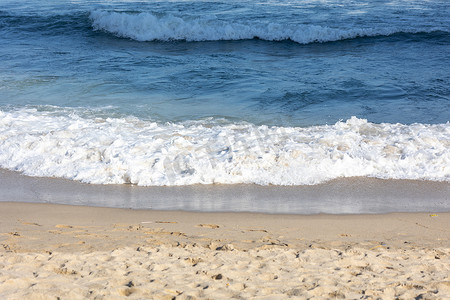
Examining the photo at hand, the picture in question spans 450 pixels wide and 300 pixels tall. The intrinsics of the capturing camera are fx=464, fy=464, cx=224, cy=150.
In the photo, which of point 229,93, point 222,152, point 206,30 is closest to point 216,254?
point 222,152

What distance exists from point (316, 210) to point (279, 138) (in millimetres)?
2301

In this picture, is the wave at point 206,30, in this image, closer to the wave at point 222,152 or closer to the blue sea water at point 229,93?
the blue sea water at point 229,93

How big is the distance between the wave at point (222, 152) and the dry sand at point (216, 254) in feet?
3.70

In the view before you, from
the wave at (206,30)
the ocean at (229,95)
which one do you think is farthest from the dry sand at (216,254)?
the wave at (206,30)

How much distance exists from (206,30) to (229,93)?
8.60 m

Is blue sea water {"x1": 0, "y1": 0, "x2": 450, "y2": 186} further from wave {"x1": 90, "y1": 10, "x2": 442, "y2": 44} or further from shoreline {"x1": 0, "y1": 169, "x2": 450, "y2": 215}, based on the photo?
shoreline {"x1": 0, "y1": 169, "x2": 450, "y2": 215}

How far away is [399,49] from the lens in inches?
578

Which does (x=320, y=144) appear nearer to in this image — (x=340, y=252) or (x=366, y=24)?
(x=340, y=252)

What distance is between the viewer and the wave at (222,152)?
250 inches

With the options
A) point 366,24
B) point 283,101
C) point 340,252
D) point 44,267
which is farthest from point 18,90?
point 366,24

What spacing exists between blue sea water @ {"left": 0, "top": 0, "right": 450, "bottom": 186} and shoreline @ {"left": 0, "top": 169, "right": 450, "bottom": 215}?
0.72ft

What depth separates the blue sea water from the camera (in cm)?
662

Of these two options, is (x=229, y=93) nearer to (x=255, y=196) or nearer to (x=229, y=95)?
(x=229, y=95)

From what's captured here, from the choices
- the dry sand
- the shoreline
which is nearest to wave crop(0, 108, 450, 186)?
the shoreline
